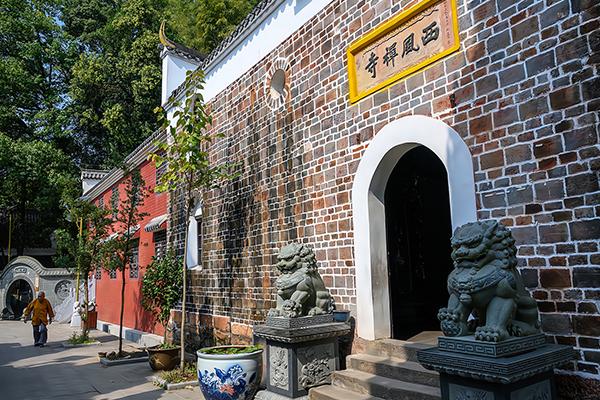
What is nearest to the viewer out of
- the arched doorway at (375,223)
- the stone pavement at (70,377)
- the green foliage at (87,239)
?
the arched doorway at (375,223)

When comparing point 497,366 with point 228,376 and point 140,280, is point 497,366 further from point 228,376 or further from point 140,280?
point 140,280

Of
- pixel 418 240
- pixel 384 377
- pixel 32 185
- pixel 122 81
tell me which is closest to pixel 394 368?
pixel 384 377

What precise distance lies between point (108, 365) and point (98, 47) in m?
18.7

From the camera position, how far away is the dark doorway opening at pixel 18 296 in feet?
72.1

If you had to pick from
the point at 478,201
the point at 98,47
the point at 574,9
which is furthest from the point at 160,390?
the point at 98,47

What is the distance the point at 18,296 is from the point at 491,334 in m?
24.7

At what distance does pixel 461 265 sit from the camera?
3.37 metres

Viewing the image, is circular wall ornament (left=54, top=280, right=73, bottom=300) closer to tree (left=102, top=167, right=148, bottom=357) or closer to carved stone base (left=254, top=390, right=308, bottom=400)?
tree (left=102, top=167, right=148, bottom=357)

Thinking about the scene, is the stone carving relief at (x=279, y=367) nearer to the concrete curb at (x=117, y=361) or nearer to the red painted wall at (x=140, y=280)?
the concrete curb at (x=117, y=361)

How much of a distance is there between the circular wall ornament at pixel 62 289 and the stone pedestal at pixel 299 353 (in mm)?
19159

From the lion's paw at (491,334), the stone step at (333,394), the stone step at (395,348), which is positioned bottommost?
the stone step at (333,394)

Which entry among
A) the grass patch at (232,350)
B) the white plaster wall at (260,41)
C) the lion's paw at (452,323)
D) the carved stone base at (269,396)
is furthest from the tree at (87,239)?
the lion's paw at (452,323)

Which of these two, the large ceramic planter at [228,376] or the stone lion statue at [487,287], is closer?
the stone lion statue at [487,287]

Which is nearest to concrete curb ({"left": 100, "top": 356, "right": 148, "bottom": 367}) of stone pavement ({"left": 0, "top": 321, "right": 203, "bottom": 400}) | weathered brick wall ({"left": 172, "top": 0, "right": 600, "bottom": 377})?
stone pavement ({"left": 0, "top": 321, "right": 203, "bottom": 400})
